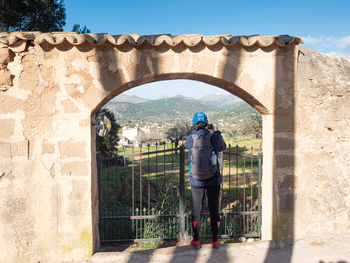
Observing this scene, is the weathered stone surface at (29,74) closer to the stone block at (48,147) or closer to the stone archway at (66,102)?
the stone archway at (66,102)

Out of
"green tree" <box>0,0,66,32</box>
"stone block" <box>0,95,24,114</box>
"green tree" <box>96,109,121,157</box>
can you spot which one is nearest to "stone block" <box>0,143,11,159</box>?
"stone block" <box>0,95,24,114</box>

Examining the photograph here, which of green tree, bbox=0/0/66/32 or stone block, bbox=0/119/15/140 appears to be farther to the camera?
green tree, bbox=0/0/66/32

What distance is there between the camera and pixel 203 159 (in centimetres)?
288

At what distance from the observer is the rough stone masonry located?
2.92 metres

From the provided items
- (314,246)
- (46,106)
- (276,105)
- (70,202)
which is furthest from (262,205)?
(46,106)

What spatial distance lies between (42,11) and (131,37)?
7539mm

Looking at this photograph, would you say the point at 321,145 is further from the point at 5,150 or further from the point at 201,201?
the point at 5,150

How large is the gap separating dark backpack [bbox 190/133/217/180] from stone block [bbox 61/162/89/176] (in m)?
1.25

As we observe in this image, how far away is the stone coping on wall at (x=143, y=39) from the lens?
9.21 feet

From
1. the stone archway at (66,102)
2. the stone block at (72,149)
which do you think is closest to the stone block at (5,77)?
the stone archway at (66,102)

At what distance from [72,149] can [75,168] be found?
0.23 m

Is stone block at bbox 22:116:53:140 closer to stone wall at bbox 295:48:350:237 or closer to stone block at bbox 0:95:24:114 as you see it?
stone block at bbox 0:95:24:114

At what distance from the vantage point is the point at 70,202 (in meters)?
3.01

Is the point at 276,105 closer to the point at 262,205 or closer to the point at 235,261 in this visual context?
the point at 262,205
